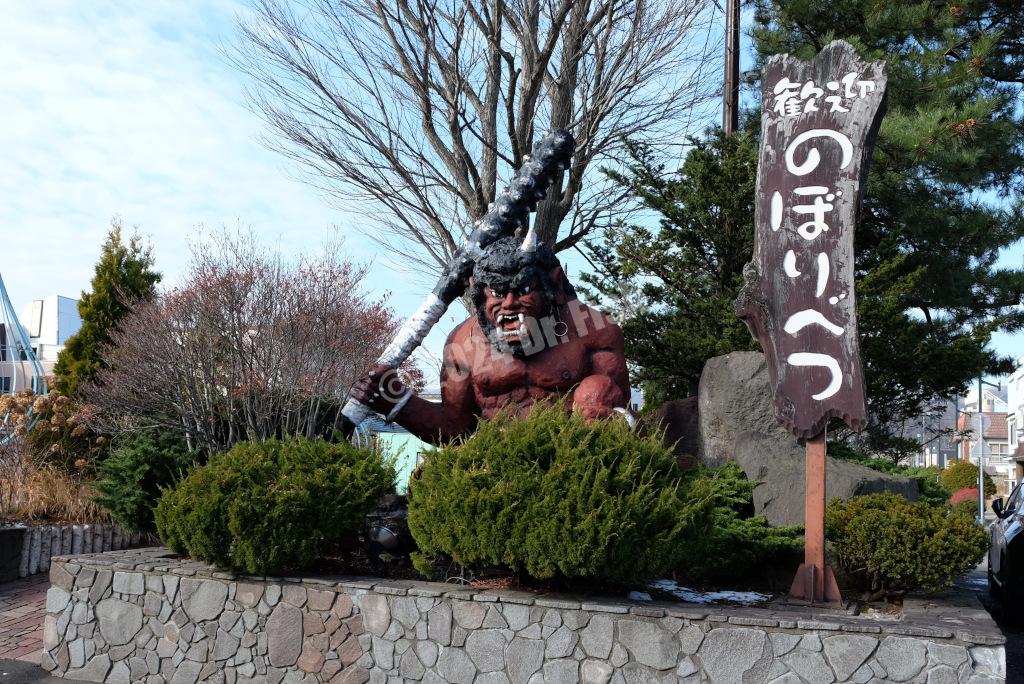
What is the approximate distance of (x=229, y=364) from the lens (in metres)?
9.60

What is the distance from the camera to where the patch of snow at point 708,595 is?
5398 mm

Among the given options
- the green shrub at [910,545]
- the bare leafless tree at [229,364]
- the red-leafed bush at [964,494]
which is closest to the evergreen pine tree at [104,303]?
the bare leafless tree at [229,364]

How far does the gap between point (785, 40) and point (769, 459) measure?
774 centimetres

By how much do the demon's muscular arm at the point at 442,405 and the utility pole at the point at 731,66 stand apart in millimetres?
6149

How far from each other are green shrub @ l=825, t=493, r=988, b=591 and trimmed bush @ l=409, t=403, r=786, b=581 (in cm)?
114


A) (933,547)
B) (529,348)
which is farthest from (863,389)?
(529,348)

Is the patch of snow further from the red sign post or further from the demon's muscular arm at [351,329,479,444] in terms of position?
the demon's muscular arm at [351,329,479,444]

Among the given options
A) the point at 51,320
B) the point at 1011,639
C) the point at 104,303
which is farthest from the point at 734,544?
the point at 51,320

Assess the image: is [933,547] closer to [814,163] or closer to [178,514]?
[814,163]

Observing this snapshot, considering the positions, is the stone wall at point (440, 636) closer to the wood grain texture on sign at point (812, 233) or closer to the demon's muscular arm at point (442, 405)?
the wood grain texture on sign at point (812, 233)

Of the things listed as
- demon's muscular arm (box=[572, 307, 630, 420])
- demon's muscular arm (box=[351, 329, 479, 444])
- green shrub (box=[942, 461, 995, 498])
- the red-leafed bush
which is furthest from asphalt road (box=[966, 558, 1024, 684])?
green shrub (box=[942, 461, 995, 498])

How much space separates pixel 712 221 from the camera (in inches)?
417

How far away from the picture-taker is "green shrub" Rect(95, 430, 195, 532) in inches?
305

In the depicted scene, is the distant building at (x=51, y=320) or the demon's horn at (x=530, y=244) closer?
the demon's horn at (x=530, y=244)
